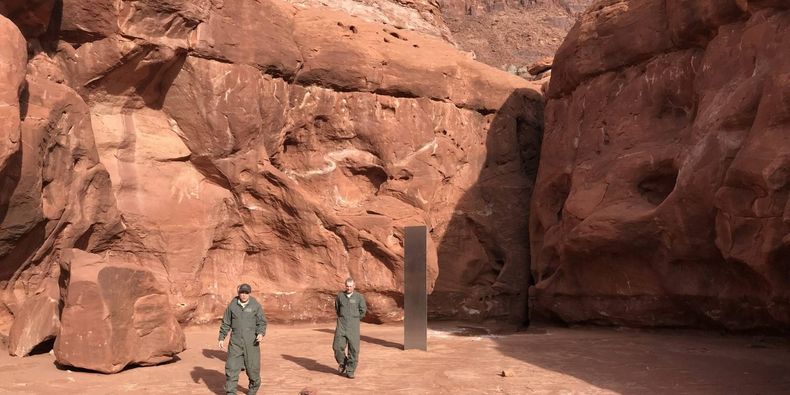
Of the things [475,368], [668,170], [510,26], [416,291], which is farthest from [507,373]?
[510,26]

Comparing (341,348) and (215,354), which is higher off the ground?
(341,348)

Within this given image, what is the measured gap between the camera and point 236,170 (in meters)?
14.8

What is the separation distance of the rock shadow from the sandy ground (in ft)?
12.5

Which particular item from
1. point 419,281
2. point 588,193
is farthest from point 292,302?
point 588,193

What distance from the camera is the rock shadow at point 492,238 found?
17156 mm

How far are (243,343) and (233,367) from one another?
0.28m

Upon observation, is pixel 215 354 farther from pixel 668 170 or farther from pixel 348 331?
pixel 668 170

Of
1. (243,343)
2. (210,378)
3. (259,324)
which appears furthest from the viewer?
(210,378)

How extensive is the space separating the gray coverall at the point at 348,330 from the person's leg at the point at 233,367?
1.79 m

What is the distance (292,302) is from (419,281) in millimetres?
4039

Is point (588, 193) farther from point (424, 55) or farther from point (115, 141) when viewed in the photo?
point (115, 141)

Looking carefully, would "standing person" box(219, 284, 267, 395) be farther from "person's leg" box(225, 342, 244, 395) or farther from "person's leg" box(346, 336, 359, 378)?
"person's leg" box(346, 336, 359, 378)

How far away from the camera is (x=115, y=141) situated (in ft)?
44.0

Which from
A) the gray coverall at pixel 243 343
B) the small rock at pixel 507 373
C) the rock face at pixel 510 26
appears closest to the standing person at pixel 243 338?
the gray coverall at pixel 243 343
